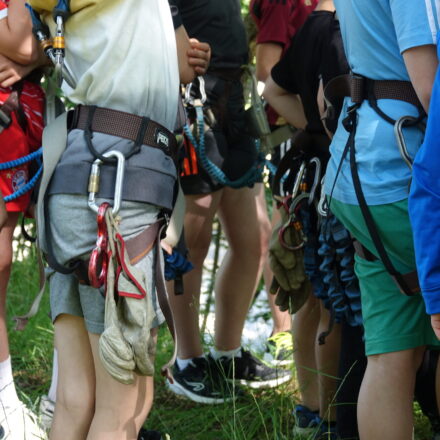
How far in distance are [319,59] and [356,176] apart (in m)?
0.78

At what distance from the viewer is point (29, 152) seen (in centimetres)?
346

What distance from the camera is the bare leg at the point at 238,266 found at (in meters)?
4.18

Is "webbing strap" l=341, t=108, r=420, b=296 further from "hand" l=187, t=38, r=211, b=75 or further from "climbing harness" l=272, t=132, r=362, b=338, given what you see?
"hand" l=187, t=38, r=211, b=75

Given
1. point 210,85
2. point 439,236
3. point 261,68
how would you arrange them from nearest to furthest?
point 439,236, point 210,85, point 261,68

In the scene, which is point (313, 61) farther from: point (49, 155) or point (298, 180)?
point (49, 155)

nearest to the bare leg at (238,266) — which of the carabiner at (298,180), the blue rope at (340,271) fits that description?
the carabiner at (298,180)

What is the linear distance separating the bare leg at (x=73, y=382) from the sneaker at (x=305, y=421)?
93 centimetres

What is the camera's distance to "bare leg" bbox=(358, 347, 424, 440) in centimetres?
251

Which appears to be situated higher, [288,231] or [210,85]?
[210,85]

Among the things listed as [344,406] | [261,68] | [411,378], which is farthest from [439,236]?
[261,68]

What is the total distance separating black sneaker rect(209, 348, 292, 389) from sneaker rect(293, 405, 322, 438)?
606 mm

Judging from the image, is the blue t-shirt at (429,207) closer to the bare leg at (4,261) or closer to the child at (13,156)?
the child at (13,156)

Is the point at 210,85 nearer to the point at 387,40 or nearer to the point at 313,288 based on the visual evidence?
the point at 313,288

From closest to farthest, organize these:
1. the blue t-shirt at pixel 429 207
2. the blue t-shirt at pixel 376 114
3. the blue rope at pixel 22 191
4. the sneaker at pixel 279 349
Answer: the blue t-shirt at pixel 429 207, the blue t-shirt at pixel 376 114, the blue rope at pixel 22 191, the sneaker at pixel 279 349
